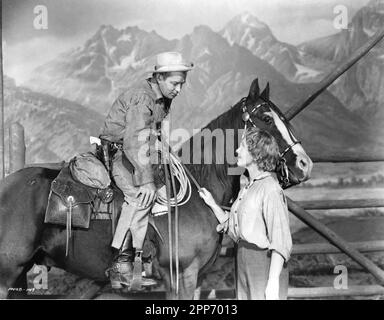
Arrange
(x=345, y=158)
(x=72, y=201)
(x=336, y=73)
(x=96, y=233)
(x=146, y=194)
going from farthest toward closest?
1. (x=345, y=158)
2. (x=336, y=73)
3. (x=96, y=233)
4. (x=72, y=201)
5. (x=146, y=194)

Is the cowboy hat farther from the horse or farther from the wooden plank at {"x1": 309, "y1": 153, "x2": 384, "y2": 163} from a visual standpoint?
the wooden plank at {"x1": 309, "y1": 153, "x2": 384, "y2": 163}

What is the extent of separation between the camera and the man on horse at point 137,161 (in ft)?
15.9

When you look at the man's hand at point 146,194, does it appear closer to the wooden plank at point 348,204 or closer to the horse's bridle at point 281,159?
the horse's bridle at point 281,159

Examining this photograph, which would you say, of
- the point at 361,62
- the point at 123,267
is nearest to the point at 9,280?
the point at 123,267

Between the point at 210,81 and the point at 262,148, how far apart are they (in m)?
2.32

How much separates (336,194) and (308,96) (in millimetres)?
1207

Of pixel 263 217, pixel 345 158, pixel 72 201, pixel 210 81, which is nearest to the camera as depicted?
pixel 263 217

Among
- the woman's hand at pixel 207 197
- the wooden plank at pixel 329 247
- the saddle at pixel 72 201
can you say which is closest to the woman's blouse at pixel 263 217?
the woman's hand at pixel 207 197

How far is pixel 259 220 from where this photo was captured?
4195mm

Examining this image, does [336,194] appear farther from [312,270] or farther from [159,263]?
[159,263]

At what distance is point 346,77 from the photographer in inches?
258

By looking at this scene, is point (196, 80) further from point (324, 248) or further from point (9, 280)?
point (9, 280)

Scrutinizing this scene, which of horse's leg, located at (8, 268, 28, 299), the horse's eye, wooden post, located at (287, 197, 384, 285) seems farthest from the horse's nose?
horse's leg, located at (8, 268, 28, 299)
